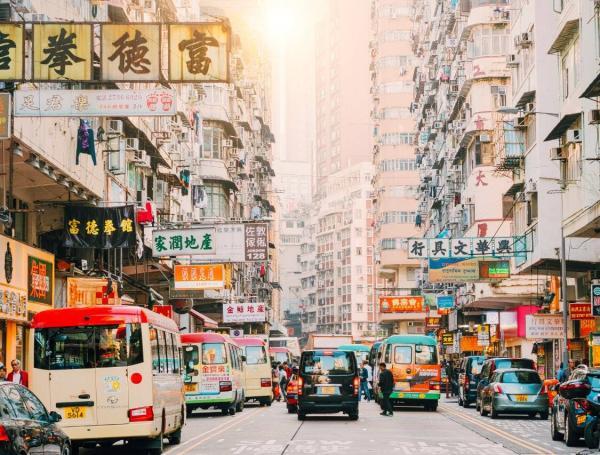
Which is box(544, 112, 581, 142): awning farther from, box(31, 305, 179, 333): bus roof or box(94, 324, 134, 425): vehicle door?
box(94, 324, 134, 425): vehicle door

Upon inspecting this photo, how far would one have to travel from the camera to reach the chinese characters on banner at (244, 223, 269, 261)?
4184cm

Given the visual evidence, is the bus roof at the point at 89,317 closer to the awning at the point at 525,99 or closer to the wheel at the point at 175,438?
the wheel at the point at 175,438

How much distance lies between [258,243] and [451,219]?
104ft

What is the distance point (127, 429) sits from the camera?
782 inches

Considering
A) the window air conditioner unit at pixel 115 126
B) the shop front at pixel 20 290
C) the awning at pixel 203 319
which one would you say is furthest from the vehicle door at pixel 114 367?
the awning at pixel 203 319

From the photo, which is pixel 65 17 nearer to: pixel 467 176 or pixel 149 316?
pixel 149 316

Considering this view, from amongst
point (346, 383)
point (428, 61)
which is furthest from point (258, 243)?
point (428, 61)

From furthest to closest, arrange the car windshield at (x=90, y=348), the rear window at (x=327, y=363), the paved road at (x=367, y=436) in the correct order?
the rear window at (x=327, y=363) → the paved road at (x=367, y=436) → the car windshield at (x=90, y=348)

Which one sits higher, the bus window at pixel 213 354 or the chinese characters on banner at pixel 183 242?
the chinese characters on banner at pixel 183 242

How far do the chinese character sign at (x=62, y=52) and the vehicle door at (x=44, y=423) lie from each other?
23.4 feet

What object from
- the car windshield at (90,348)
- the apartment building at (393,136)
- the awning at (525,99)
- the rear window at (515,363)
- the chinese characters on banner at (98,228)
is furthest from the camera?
the apartment building at (393,136)

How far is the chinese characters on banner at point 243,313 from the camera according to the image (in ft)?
225

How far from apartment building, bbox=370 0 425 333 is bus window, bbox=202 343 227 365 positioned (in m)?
75.1

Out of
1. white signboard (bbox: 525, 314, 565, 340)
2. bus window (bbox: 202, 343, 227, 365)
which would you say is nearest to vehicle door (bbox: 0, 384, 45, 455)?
bus window (bbox: 202, 343, 227, 365)
